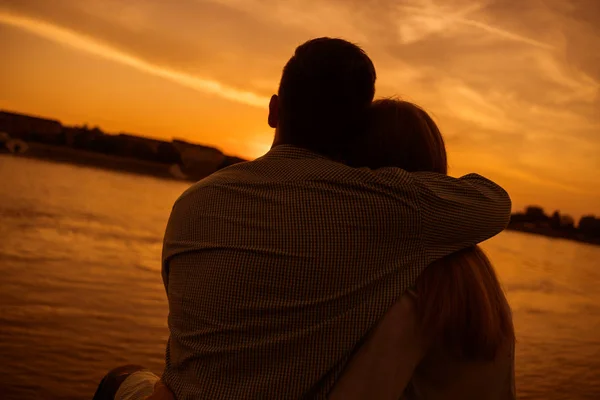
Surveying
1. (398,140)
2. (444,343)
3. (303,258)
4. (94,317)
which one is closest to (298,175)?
(303,258)

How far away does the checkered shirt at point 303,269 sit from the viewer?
1.31 metres

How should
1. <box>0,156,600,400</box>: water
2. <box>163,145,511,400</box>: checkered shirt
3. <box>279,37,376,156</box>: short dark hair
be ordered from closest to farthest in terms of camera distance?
<box>163,145,511,400</box>: checkered shirt, <box>279,37,376,156</box>: short dark hair, <box>0,156,600,400</box>: water

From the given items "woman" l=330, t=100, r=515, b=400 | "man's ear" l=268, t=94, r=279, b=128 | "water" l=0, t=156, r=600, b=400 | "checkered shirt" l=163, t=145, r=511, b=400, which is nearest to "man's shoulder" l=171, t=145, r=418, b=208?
"checkered shirt" l=163, t=145, r=511, b=400

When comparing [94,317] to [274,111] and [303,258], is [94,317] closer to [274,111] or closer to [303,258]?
[274,111]


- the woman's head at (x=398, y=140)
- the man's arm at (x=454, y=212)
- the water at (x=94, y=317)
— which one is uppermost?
the woman's head at (x=398, y=140)

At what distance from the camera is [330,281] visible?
131 centimetres

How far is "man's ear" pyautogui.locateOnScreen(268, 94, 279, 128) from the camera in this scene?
155 centimetres

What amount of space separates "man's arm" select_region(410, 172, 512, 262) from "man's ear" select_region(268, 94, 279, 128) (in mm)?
376


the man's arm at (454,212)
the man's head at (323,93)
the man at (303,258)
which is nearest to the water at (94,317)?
the man at (303,258)

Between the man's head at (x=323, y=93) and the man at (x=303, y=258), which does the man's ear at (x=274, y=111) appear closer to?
the man's head at (x=323, y=93)

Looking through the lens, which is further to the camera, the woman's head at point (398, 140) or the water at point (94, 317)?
the water at point (94, 317)

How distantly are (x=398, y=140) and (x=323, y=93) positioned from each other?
26cm

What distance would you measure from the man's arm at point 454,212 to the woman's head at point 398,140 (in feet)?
0.38

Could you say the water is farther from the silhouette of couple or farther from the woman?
the woman
